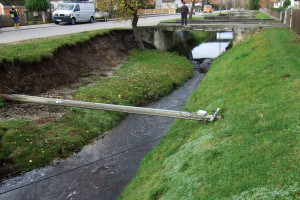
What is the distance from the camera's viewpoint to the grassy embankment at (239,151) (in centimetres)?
620

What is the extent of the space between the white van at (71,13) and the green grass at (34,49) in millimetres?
11052

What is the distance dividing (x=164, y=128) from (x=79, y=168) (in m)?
4.57

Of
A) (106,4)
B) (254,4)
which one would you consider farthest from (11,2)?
(254,4)

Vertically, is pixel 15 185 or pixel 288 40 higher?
pixel 288 40

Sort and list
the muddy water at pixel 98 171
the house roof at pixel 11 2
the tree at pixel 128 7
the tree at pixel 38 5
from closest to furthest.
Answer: the muddy water at pixel 98 171, the tree at pixel 128 7, the tree at pixel 38 5, the house roof at pixel 11 2

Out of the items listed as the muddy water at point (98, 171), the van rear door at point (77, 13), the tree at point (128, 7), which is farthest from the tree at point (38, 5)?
the muddy water at point (98, 171)

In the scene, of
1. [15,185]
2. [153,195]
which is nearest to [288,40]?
[153,195]

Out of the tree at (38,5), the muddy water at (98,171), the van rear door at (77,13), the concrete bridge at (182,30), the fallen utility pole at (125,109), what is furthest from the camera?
the tree at (38,5)

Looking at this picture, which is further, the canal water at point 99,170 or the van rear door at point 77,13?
the van rear door at point 77,13

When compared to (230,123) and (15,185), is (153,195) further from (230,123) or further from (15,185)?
(15,185)

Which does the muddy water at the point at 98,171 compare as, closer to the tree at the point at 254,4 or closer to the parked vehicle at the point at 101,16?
the parked vehicle at the point at 101,16

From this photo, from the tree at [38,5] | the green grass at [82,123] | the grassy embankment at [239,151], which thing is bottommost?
the green grass at [82,123]

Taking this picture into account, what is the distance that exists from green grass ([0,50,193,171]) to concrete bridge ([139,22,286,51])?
23.1 ft

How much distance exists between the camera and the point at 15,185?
382 inches
